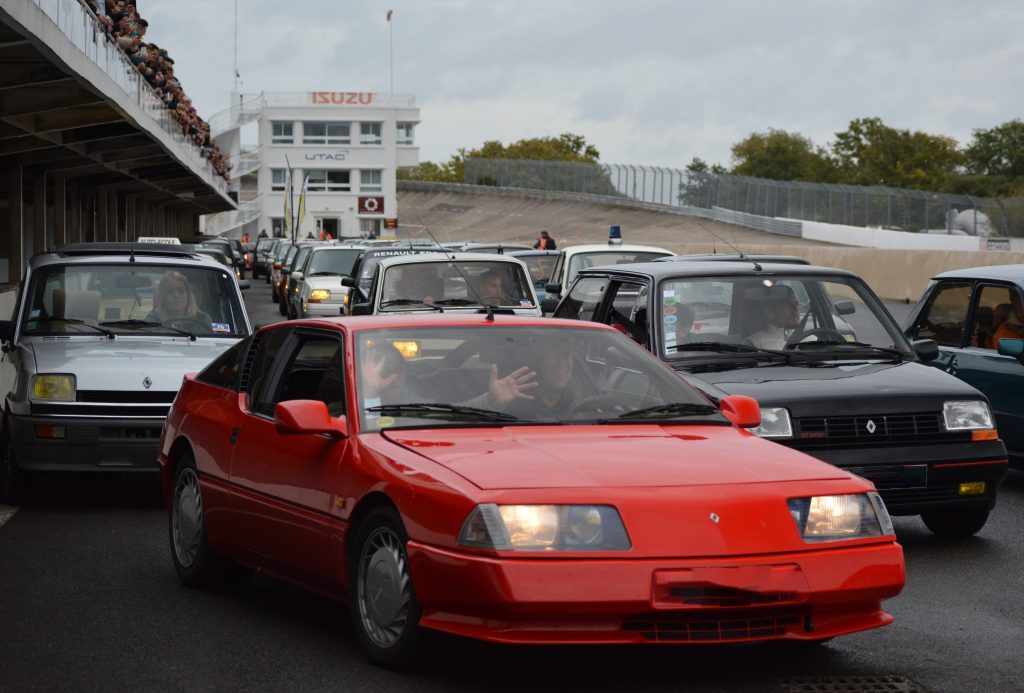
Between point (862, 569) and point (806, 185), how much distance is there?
250 ft

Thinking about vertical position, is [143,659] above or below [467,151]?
below

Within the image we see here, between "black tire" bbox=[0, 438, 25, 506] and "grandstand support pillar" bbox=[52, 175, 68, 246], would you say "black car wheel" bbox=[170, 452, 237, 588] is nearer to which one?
"black tire" bbox=[0, 438, 25, 506]

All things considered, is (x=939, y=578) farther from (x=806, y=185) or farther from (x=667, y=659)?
(x=806, y=185)

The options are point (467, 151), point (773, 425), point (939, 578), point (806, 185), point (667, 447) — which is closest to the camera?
point (667, 447)

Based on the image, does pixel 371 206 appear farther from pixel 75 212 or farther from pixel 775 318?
pixel 775 318

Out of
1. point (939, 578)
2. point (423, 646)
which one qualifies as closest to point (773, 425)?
point (939, 578)

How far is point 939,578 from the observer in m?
8.42

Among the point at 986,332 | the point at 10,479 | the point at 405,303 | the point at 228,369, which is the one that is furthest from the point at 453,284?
the point at 228,369

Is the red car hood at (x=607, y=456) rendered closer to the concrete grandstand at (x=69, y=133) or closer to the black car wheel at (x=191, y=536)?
the black car wheel at (x=191, y=536)

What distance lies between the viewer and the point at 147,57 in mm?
35438

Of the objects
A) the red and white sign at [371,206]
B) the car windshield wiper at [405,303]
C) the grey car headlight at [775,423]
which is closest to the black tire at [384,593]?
the grey car headlight at [775,423]

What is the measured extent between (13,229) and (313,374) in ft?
84.2

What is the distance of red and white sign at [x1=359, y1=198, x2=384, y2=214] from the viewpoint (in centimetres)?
12875

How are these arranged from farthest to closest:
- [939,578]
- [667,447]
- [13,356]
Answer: [13,356] < [939,578] < [667,447]
